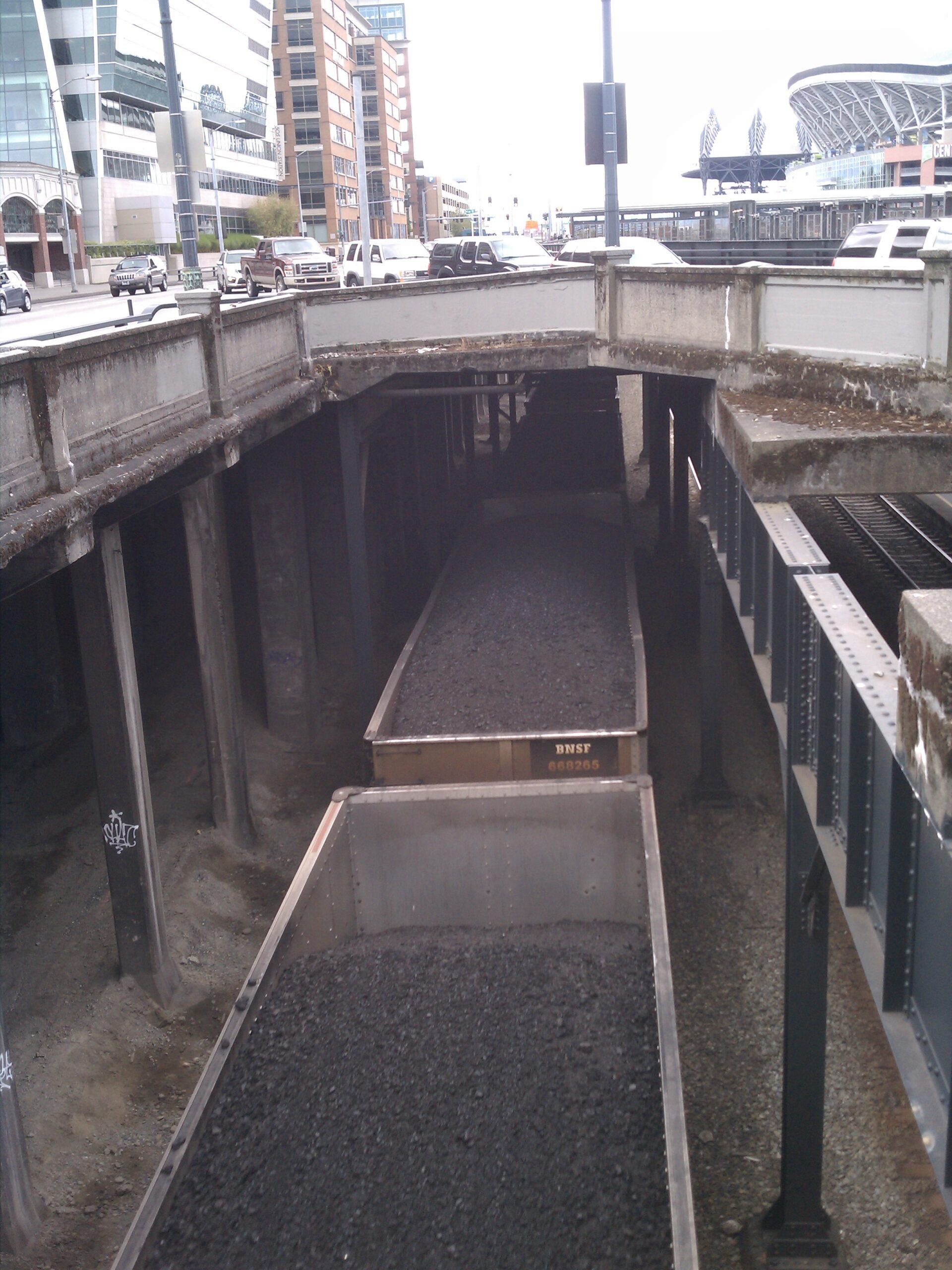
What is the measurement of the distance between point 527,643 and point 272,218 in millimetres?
84560

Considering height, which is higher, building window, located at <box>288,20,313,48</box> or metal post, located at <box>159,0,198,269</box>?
building window, located at <box>288,20,313,48</box>

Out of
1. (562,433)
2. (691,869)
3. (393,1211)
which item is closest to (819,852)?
(393,1211)

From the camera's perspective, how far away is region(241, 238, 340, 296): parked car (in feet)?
131

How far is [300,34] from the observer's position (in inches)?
4525

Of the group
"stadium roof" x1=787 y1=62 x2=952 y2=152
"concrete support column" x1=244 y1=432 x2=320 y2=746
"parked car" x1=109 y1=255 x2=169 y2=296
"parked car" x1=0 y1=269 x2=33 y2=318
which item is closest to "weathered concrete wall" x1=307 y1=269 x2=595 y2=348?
"concrete support column" x1=244 y1=432 x2=320 y2=746

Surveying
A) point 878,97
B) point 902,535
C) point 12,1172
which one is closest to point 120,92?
point 902,535

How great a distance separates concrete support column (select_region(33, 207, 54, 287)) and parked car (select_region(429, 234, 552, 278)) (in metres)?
39.5

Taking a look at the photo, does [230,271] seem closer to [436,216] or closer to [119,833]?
[119,833]

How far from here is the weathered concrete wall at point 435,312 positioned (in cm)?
1628

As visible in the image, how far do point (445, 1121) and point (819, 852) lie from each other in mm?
2517

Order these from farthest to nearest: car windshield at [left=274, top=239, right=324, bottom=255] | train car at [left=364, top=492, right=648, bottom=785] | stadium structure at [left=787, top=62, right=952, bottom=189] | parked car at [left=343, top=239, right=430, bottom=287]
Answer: stadium structure at [left=787, top=62, right=952, bottom=189] → car windshield at [left=274, top=239, right=324, bottom=255] → parked car at [left=343, top=239, right=430, bottom=287] → train car at [left=364, top=492, right=648, bottom=785]

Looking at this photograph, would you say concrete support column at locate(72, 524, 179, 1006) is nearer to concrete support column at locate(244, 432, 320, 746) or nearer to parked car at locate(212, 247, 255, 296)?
concrete support column at locate(244, 432, 320, 746)

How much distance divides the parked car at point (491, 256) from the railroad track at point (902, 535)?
47.1ft

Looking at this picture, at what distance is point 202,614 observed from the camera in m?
13.9
